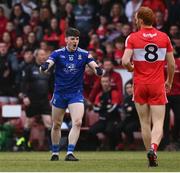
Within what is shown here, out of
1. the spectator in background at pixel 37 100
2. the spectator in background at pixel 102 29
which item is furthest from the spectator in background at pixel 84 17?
the spectator in background at pixel 37 100

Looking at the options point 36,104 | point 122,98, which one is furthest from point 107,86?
point 36,104

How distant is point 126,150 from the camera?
69.3 ft

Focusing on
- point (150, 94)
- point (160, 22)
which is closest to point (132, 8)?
point (160, 22)

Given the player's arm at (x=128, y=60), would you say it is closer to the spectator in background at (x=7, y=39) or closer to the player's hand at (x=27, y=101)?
the player's hand at (x=27, y=101)

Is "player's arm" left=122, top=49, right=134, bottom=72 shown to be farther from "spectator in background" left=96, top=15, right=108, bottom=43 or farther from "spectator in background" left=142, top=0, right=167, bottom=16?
"spectator in background" left=142, top=0, right=167, bottom=16

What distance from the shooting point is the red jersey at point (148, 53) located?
1412 cm

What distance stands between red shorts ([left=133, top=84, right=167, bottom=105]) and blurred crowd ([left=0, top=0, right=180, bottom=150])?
6177 mm

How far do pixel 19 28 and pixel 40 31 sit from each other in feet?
3.00

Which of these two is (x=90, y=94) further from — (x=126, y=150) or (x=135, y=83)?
(x=135, y=83)

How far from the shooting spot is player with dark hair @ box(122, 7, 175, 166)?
1409 centimetres

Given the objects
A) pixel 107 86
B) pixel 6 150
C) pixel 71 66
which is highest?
pixel 71 66

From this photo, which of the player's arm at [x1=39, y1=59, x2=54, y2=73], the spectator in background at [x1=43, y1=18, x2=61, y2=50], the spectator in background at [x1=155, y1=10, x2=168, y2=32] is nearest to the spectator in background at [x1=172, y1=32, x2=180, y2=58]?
the spectator in background at [x1=155, y1=10, x2=168, y2=32]

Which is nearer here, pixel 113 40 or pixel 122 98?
pixel 122 98

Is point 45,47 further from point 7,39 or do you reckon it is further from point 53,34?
point 7,39
